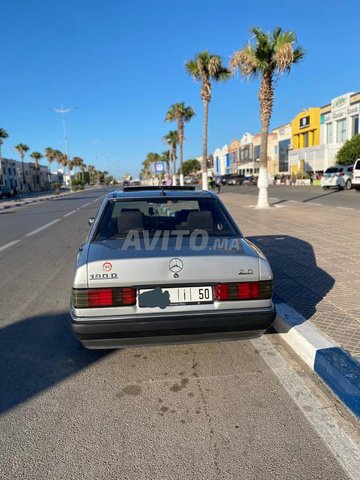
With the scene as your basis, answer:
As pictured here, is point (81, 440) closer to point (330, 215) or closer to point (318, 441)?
point (318, 441)

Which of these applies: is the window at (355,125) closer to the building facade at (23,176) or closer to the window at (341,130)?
the window at (341,130)

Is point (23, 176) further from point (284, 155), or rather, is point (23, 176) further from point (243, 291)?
point (243, 291)

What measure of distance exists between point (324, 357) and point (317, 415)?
24.5 inches

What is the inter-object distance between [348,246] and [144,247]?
607cm

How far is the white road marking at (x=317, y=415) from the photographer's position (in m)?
2.23

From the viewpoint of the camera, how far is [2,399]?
2.93 meters

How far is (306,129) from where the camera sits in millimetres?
55938

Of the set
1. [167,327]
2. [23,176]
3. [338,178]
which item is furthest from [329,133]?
[23,176]

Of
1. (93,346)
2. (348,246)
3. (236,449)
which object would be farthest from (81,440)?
(348,246)

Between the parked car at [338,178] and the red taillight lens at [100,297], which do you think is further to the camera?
the parked car at [338,178]

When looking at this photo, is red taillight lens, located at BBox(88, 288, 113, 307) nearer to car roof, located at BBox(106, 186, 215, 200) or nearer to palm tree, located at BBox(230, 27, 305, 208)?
car roof, located at BBox(106, 186, 215, 200)

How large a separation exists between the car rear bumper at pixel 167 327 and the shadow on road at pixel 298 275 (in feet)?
4.60

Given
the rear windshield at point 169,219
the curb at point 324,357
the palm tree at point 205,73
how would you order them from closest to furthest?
the curb at point 324,357
the rear windshield at point 169,219
the palm tree at point 205,73

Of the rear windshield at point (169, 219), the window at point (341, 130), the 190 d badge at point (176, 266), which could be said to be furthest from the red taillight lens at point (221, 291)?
the window at point (341, 130)
